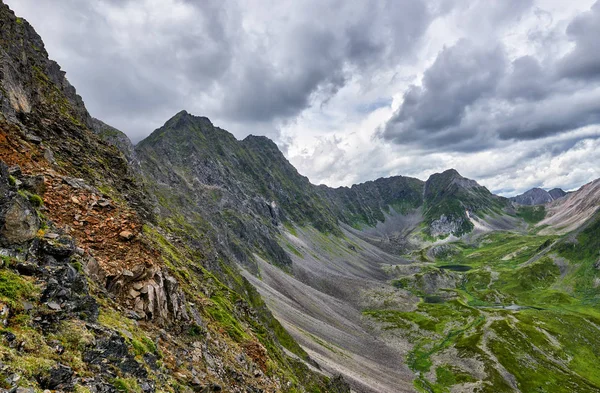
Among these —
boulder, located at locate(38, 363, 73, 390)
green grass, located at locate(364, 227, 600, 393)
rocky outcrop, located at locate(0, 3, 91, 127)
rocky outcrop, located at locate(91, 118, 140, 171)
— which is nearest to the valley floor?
green grass, located at locate(364, 227, 600, 393)

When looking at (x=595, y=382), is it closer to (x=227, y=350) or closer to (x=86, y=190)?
(x=227, y=350)

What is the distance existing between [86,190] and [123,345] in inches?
645

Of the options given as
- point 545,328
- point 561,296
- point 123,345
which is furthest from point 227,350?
A: point 561,296

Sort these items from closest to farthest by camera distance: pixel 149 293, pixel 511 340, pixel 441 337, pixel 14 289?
pixel 14 289
pixel 149 293
pixel 511 340
pixel 441 337

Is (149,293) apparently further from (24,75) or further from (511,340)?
(511,340)

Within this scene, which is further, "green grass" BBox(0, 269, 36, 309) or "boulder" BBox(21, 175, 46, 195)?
"boulder" BBox(21, 175, 46, 195)

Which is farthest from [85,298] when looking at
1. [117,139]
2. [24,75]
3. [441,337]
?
[441,337]

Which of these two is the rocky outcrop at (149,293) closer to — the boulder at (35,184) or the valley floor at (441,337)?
the boulder at (35,184)

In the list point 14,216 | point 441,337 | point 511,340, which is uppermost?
point 14,216

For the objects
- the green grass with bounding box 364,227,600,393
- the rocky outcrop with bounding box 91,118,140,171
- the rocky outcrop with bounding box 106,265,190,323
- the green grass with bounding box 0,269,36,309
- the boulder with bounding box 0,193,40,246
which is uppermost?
the rocky outcrop with bounding box 91,118,140,171

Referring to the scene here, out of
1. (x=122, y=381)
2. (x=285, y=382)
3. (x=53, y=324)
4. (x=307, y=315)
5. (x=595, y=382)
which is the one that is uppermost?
(x=53, y=324)

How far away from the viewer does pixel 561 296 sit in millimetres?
186500

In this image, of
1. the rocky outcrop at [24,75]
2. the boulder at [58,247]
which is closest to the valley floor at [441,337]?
the boulder at [58,247]

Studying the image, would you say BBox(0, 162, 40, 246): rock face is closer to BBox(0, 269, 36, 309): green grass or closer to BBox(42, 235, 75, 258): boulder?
BBox(42, 235, 75, 258): boulder
